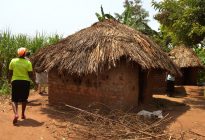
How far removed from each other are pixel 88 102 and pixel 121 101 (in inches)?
38.7

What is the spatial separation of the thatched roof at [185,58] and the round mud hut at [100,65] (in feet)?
27.4

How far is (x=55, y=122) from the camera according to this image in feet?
27.6

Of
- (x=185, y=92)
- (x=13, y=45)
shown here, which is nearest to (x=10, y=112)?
(x=13, y=45)

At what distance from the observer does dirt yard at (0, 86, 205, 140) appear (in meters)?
7.19

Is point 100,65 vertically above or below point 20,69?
above

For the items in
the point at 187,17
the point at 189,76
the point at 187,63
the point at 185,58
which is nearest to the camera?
the point at 187,17

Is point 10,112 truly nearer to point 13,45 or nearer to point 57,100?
point 57,100

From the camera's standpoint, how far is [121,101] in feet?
31.8

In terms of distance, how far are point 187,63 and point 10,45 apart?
9560mm

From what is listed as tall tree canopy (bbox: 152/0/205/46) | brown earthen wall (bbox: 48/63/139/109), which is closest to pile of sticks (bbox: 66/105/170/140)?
brown earthen wall (bbox: 48/63/139/109)

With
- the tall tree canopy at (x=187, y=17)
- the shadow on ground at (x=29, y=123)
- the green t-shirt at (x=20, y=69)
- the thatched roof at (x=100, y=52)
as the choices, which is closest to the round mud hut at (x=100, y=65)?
the thatched roof at (x=100, y=52)

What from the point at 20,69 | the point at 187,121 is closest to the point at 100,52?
the point at 20,69

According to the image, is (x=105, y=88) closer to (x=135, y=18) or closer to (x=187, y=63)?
(x=187, y=63)

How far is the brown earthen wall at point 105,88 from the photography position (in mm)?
9695
